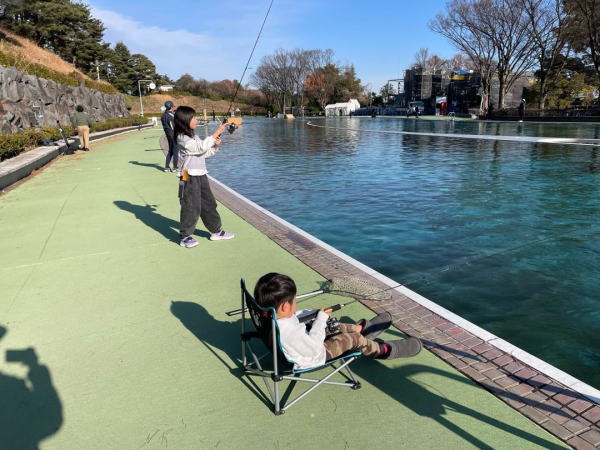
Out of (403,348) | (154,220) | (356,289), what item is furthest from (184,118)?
(403,348)

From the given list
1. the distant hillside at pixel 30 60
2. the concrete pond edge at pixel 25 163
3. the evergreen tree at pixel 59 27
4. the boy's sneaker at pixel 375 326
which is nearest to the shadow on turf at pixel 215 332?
the boy's sneaker at pixel 375 326

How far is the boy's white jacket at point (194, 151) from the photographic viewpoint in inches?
224

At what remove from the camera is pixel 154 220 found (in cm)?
784

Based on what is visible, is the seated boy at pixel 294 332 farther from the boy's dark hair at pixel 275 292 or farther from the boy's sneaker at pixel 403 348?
the boy's sneaker at pixel 403 348

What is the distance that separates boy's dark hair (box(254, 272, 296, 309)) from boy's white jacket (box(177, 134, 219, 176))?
10.5 feet

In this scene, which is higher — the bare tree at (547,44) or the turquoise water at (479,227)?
the bare tree at (547,44)

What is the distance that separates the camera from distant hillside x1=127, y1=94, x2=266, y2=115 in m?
95.2

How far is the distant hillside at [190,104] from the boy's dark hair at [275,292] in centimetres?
9674

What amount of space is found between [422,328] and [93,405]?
2824mm

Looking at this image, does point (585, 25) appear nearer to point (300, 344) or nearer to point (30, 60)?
point (30, 60)

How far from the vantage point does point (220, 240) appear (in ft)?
21.4

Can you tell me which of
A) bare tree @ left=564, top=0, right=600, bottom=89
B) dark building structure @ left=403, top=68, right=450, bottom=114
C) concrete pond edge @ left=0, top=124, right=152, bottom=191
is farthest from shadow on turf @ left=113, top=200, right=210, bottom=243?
dark building structure @ left=403, top=68, right=450, bottom=114

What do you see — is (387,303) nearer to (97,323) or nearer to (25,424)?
(97,323)

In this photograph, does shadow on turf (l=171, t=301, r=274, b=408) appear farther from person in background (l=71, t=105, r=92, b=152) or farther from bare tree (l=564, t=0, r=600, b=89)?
bare tree (l=564, t=0, r=600, b=89)
